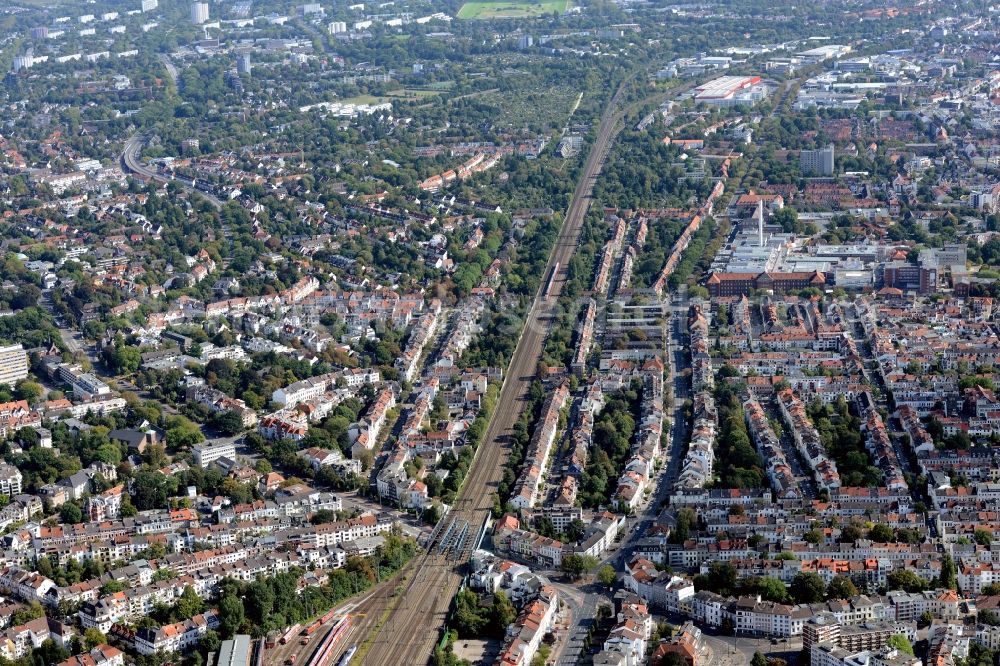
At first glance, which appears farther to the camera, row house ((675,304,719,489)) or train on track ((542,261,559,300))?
train on track ((542,261,559,300))

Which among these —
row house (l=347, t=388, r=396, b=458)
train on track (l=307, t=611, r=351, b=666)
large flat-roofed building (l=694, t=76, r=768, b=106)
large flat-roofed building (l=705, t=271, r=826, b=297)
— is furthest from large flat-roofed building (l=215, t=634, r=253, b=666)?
large flat-roofed building (l=694, t=76, r=768, b=106)

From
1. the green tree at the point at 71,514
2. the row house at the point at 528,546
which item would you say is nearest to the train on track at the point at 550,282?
the row house at the point at 528,546

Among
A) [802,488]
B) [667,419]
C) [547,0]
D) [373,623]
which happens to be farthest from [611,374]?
[547,0]

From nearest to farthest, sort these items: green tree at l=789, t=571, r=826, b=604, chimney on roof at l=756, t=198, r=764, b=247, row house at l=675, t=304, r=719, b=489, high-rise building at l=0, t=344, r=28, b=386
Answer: green tree at l=789, t=571, r=826, b=604
row house at l=675, t=304, r=719, b=489
high-rise building at l=0, t=344, r=28, b=386
chimney on roof at l=756, t=198, r=764, b=247

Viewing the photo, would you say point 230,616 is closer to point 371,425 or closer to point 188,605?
point 188,605

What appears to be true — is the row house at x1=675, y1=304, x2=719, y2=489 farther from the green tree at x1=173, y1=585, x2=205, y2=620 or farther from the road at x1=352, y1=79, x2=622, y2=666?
the green tree at x1=173, y1=585, x2=205, y2=620

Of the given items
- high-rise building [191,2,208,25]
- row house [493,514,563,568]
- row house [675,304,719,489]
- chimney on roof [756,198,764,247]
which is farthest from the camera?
high-rise building [191,2,208,25]

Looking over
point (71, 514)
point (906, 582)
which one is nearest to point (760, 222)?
point (906, 582)
